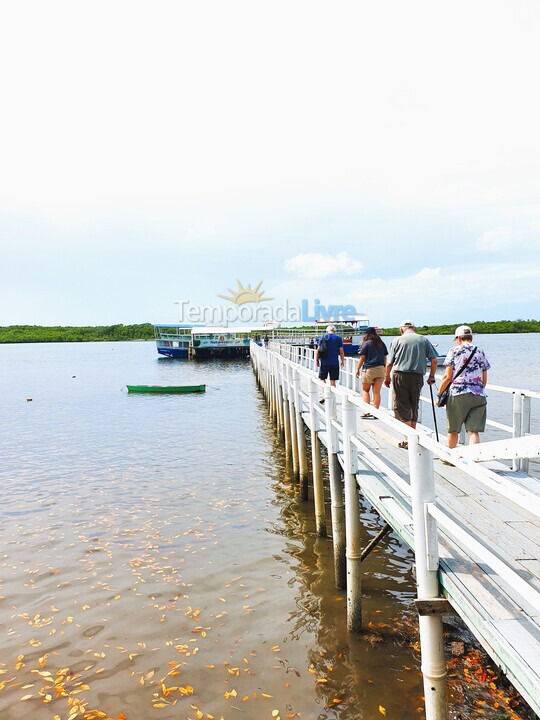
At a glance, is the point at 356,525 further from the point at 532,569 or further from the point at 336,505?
the point at 532,569

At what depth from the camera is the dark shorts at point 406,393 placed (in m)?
8.26

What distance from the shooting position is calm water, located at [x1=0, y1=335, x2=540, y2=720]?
16.4 feet

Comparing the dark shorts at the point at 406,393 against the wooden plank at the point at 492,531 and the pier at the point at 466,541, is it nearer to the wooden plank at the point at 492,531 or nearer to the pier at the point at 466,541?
the pier at the point at 466,541

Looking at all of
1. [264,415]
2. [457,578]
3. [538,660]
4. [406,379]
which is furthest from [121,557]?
[264,415]

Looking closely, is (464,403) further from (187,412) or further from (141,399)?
(141,399)

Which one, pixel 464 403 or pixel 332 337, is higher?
pixel 332 337

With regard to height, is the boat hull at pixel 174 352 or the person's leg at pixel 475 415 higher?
the person's leg at pixel 475 415

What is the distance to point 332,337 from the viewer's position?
43.4ft

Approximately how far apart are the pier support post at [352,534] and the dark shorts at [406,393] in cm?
237

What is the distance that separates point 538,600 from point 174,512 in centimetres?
868

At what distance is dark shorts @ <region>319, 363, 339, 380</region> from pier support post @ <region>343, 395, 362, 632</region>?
24.1 ft

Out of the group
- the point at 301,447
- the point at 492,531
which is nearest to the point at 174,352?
the point at 301,447

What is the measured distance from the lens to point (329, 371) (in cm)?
1366

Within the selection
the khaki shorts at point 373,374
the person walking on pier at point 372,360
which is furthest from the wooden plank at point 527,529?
the khaki shorts at point 373,374
